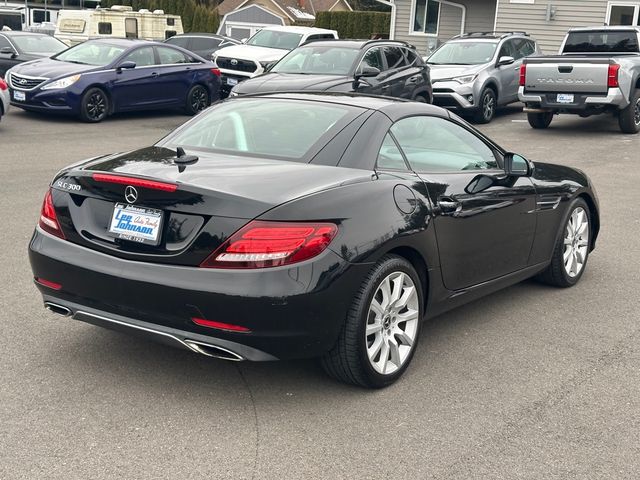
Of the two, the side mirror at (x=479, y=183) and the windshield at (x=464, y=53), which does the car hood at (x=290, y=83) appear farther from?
the side mirror at (x=479, y=183)

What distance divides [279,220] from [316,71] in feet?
36.7

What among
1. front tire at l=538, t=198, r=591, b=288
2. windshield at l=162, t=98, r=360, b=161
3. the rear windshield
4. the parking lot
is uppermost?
the rear windshield

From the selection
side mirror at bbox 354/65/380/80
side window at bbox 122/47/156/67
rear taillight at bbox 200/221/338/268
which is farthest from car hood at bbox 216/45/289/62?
rear taillight at bbox 200/221/338/268

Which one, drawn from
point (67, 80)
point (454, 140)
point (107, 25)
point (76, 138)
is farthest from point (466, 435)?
point (107, 25)

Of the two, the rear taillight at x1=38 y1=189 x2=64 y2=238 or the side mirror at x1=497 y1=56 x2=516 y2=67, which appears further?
the side mirror at x1=497 y1=56 x2=516 y2=67

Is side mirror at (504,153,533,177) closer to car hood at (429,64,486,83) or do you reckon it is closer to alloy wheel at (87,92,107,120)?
alloy wheel at (87,92,107,120)

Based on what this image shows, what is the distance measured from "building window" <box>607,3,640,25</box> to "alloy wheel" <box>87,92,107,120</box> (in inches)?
627

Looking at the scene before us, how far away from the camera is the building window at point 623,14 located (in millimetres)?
25328

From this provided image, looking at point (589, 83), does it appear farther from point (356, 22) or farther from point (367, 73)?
point (356, 22)

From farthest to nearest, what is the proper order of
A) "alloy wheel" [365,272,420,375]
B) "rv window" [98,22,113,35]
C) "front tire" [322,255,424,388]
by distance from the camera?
"rv window" [98,22,113,35] → "alloy wheel" [365,272,420,375] → "front tire" [322,255,424,388]

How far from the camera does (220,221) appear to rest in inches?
161

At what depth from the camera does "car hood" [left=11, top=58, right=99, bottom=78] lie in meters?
15.8

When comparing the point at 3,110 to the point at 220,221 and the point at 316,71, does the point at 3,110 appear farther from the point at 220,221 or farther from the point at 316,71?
the point at 220,221

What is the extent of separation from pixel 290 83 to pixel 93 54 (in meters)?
4.94
